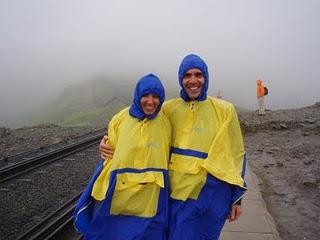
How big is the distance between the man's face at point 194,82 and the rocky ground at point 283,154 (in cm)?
367

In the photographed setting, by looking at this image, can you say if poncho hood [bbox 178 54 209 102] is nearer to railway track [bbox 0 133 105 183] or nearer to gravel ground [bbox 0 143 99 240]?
gravel ground [bbox 0 143 99 240]

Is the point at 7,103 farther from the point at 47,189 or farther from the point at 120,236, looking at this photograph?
the point at 120,236

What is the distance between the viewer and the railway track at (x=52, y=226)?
5812 millimetres

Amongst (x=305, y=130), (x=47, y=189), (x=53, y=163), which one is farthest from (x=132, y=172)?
(x=305, y=130)

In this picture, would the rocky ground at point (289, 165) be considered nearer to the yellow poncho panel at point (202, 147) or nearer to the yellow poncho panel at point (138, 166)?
the yellow poncho panel at point (202, 147)

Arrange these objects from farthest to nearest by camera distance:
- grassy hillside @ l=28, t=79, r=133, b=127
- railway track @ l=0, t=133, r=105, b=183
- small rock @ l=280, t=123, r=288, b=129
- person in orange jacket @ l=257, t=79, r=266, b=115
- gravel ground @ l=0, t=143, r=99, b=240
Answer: grassy hillside @ l=28, t=79, r=133, b=127 → person in orange jacket @ l=257, t=79, r=266, b=115 → small rock @ l=280, t=123, r=288, b=129 → railway track @ l=0, t=133, r=105, b=183 → gravel ground @ l=0, t=143, r=99, b=240

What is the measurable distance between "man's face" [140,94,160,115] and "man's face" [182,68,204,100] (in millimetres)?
277

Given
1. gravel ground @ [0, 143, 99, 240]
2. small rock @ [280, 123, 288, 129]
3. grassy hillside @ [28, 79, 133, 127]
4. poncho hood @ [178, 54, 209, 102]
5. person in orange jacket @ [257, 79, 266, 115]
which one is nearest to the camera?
poncho hood @ [178, 54, 209, 102]

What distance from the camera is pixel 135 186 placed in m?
2.96

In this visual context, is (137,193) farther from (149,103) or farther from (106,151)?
(149,103)

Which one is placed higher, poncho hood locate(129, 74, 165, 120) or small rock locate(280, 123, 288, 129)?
poncho hood locate(129, 74, 165, 120)

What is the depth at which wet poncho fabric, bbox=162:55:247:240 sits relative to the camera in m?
3.02

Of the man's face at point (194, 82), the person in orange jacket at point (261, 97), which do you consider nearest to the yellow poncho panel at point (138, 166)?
the man's face at point (194, 82)

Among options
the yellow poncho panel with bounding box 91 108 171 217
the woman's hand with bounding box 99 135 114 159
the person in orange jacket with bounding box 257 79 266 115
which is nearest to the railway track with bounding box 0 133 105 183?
the woman's hand with bounding box 99 135 114 159
